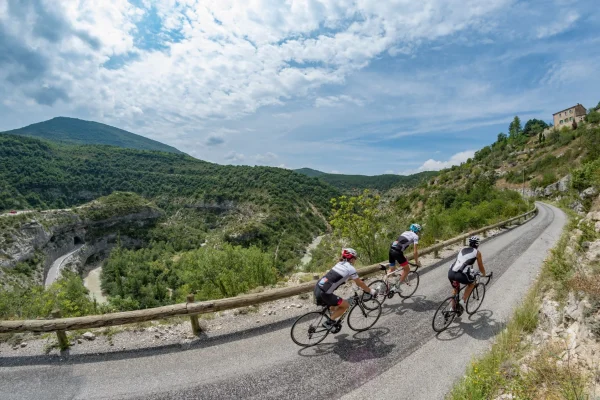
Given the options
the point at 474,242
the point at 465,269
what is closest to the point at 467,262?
the point at 465,269

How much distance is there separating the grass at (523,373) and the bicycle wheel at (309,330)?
8.94 ft

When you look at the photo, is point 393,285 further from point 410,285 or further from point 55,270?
point 55,270

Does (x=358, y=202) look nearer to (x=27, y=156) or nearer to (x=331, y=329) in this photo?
(x=331, y=329)

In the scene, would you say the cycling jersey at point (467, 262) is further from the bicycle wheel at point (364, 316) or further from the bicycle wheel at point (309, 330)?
the bicycle wheel at point (309, 330)

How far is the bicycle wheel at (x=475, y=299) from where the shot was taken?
8026mm

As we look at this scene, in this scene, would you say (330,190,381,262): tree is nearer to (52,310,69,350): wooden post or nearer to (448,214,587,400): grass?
(448,214,587,400): grass

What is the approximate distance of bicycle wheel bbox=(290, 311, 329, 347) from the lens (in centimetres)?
620

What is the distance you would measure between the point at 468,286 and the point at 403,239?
2.17 m

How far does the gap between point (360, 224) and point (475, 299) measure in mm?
8124

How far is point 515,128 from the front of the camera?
11769cm

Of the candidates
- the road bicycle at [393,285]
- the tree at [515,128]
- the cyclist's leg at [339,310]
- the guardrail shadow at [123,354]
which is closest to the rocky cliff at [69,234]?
the guardrail shadow at [123,354]

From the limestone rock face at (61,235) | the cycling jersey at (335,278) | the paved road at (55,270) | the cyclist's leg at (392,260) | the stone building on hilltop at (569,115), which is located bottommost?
the paved road at (55,270)

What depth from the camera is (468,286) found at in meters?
7.32

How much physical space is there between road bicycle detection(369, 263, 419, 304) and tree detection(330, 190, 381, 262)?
5.92m
